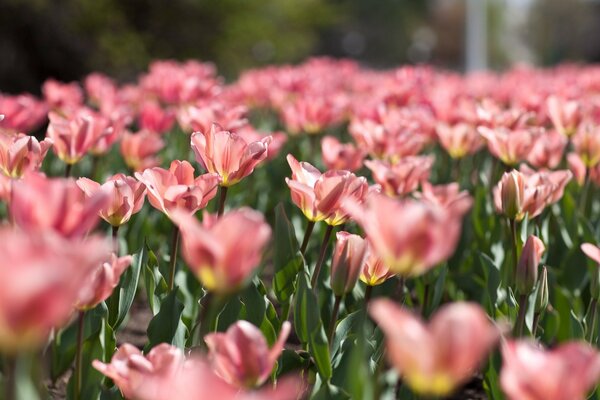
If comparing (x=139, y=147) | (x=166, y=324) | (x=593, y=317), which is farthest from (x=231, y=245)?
(x=139, y=147)

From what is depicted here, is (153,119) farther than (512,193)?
Yes

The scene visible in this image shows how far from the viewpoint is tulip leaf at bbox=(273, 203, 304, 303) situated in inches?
67.7

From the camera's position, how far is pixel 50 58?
294 inches

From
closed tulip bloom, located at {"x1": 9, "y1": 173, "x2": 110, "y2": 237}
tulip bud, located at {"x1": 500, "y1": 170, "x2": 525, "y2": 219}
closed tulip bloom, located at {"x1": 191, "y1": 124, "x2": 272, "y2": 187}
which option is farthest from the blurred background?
closed tulip bloom, located at {"x1": 9, "y1": 173, "x2": 110, "y2": 237}

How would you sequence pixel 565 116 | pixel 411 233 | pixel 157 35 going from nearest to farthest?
pixel 411 233, pixel 565 116, pixel 157 35

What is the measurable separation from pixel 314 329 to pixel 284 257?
0.41m

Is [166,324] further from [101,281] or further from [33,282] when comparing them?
[33,282]

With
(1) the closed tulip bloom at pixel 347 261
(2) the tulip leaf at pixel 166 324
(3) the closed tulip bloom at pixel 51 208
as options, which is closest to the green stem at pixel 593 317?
(1) the closed tulip bloom at pixel 347 261

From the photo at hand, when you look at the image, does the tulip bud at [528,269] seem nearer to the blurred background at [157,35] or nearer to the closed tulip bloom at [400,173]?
the closed tulip bloom at [400,173]

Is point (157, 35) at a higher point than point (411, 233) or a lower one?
lower

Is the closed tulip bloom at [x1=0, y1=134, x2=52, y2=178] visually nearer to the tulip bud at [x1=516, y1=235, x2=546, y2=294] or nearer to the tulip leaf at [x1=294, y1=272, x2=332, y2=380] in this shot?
the tulip leaf at [x1=294, y1=272, x2=332, y2=380]

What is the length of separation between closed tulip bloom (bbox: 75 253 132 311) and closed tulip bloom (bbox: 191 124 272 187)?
37 centimetres

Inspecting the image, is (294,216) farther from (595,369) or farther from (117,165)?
(595,369)

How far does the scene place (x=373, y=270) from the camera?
1.39 meters
